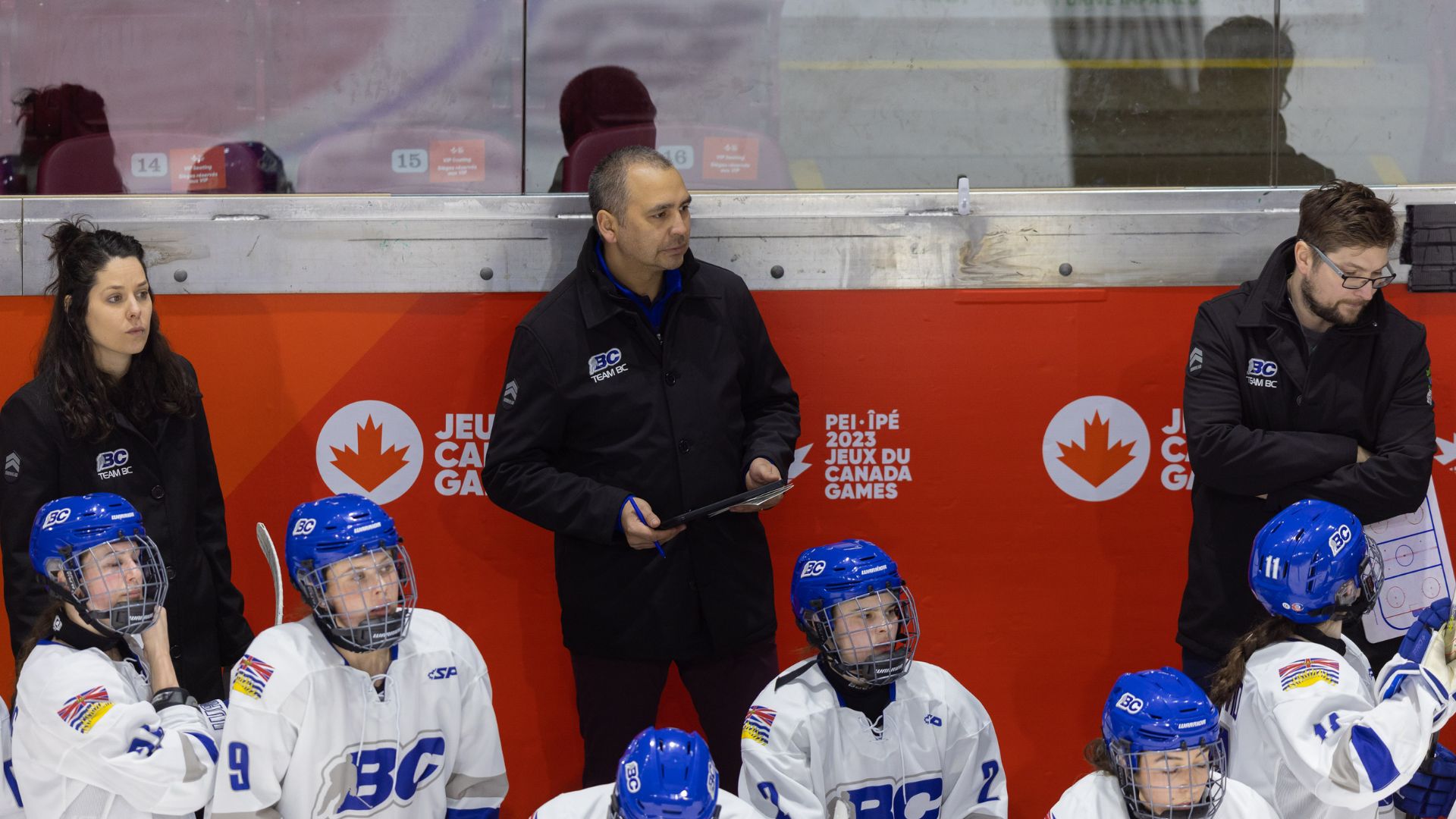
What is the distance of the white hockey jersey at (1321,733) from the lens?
3053mm

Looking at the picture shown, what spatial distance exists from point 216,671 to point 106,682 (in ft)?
2.29

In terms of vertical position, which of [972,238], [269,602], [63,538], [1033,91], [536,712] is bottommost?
[536,712]

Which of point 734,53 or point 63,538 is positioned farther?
point 734,53

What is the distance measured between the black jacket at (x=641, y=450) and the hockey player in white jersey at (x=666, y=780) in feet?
3.31

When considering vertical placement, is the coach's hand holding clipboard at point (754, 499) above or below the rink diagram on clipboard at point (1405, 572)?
above

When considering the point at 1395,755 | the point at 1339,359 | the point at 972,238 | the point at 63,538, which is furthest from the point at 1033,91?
the point at 63,538

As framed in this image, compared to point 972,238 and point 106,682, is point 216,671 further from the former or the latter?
point 972,238

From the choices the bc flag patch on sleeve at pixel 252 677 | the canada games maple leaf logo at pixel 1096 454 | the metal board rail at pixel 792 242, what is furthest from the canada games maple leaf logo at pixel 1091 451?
the bc flag patch on sleeve at pixel 252 677

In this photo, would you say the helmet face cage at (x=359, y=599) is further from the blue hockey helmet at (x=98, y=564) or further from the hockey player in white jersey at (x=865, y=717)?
the hockey player in white jersey at (x=865, y=717)

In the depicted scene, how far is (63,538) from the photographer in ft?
10.3

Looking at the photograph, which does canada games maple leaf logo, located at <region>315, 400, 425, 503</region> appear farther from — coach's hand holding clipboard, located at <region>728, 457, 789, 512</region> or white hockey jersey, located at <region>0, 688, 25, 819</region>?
white hockey jersey, located at <region>0, 688, 25, 819</region>

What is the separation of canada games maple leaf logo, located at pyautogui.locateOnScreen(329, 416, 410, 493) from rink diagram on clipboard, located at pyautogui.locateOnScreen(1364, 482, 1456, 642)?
8.66 ft

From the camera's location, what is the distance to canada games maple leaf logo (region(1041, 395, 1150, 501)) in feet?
14.1

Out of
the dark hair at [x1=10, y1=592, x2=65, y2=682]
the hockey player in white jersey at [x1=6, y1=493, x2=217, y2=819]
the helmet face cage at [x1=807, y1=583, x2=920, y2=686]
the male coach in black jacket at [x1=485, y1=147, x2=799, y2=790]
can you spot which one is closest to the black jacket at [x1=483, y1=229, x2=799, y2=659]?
the male coach in black jacket at [x1=485, y1=147, x2=799, y2=790]
